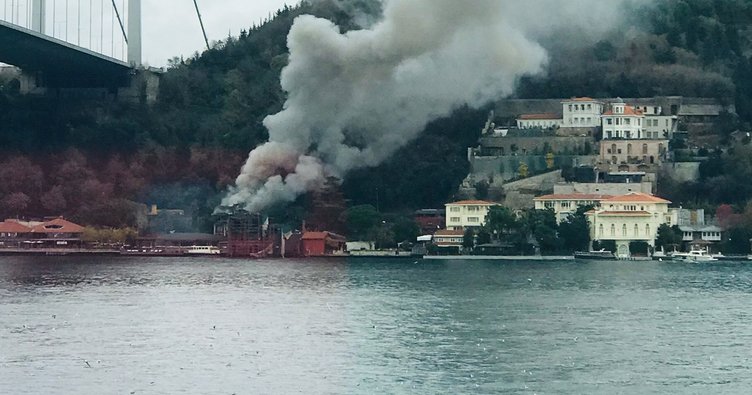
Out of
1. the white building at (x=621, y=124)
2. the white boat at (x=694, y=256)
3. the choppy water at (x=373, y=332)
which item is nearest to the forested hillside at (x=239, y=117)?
the white building at (x=621, y=124)

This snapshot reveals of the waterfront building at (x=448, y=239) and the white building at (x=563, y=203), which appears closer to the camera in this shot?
the waterfront building at (x=448, y=239)

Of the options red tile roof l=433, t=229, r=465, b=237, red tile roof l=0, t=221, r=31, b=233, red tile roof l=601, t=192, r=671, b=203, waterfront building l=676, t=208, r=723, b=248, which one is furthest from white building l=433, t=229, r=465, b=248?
red tile roof l=0, t=221, r=31, b=233

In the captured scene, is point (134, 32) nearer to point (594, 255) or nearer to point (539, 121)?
point (539, 121)

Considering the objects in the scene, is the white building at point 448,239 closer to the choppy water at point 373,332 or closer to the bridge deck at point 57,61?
the choppy water at point 373,332

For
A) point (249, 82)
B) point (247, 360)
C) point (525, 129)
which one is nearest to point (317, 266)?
point (525, 129)

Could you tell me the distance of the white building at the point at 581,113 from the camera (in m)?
74.6

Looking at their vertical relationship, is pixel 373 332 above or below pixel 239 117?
below

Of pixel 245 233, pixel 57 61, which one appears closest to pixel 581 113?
pixel 245 233

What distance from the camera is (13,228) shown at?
70250 millimetres

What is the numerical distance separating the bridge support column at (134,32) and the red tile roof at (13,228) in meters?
10.4

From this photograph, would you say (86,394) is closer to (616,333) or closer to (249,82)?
(616,333)

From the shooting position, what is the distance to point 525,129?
73750 mm

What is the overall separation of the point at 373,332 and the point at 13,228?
33455 mm

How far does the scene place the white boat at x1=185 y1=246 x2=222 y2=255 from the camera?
68375 mm
